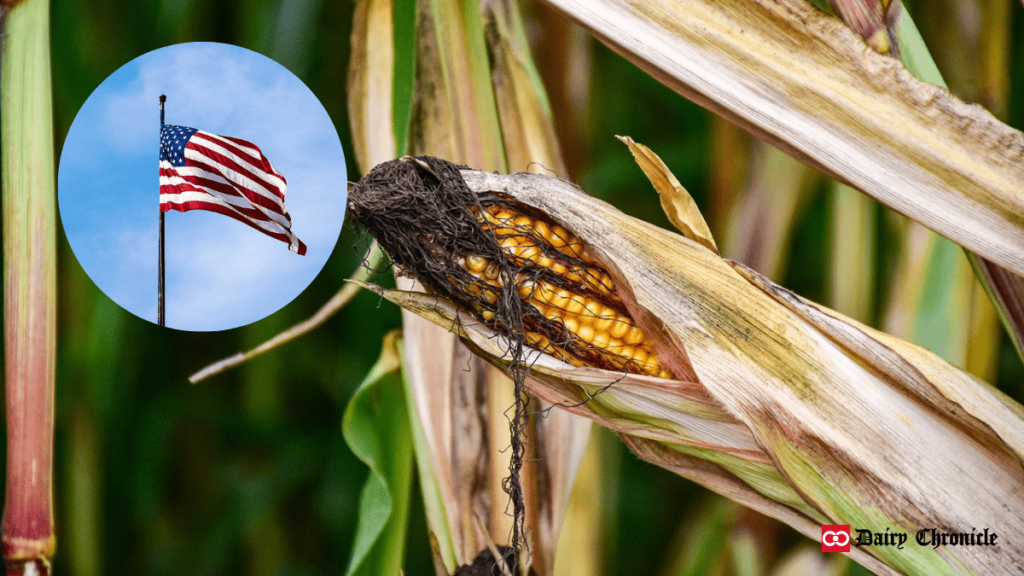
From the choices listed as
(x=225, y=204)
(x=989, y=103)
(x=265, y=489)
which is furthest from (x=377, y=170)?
(x=989, y=103)

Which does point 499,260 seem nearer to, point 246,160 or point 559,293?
point 559,293

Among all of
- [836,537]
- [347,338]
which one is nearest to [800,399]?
[836,537]

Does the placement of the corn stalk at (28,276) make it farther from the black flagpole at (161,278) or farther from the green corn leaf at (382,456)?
the green corn leaf at (382,456)

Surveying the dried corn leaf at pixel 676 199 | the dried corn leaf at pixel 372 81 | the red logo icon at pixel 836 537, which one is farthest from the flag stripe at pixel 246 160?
the red logo icon at pixel 836 537

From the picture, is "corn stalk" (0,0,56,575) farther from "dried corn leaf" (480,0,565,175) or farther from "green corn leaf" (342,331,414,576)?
"dried corn leaf" (480,0,565,175)

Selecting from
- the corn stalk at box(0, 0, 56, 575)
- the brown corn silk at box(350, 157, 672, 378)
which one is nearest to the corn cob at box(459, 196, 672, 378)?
the brown corn silk at box(350, 157, 672, 378)
